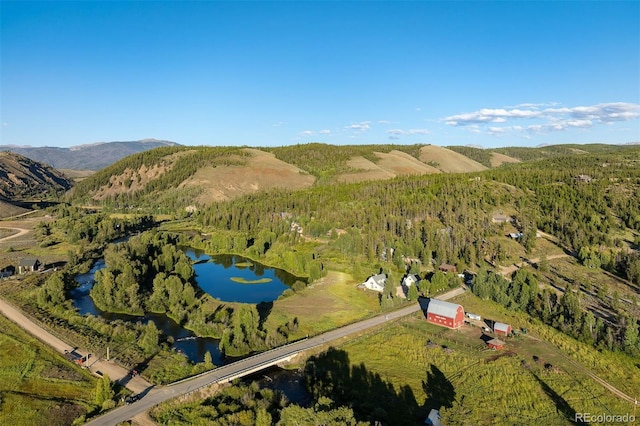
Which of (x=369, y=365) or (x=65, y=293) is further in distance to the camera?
(x=65, y=293)

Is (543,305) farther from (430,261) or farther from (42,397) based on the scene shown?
(42,397)

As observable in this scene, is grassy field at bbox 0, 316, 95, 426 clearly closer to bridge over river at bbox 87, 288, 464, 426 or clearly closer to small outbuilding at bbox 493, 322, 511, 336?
bridge over river at bbox 87, 288, 464, 426

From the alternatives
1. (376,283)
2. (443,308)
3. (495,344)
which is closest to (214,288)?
(376,283)

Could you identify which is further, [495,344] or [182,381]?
[495,344]

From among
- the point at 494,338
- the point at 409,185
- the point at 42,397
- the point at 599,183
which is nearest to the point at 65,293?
the point at 42,397

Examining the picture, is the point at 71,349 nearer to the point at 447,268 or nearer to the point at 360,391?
the point at 360,391
